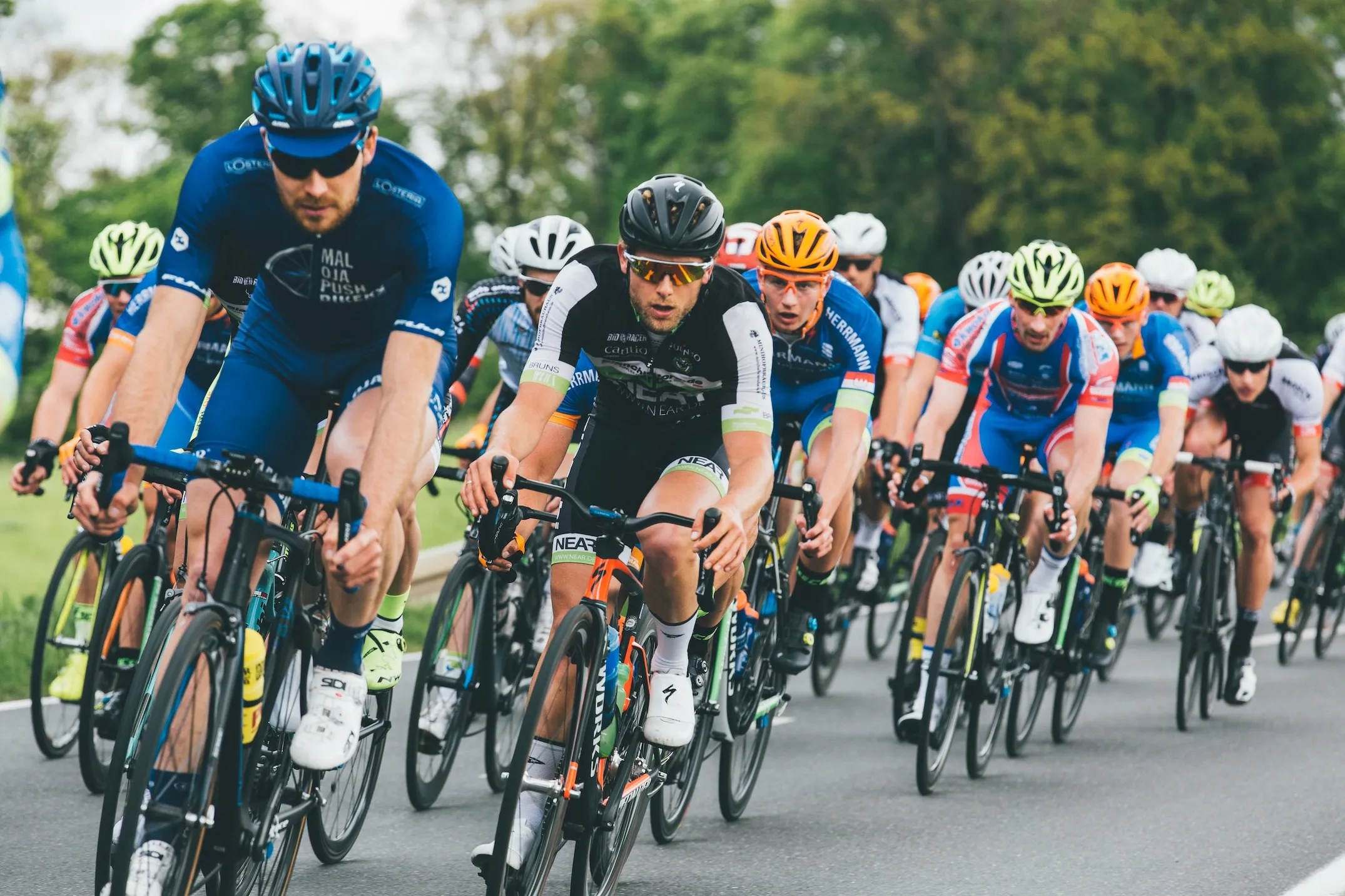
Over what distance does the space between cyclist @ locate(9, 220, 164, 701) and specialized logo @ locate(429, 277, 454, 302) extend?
10.2 ft

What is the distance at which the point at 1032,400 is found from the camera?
8.79m

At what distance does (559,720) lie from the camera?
491 cm

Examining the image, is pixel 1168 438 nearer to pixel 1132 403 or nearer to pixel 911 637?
pixel 1132 403

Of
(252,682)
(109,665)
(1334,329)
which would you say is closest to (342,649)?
(252,682)

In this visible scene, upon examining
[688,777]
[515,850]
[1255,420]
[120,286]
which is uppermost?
[120,286]

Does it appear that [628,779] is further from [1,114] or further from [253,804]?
[1,114]

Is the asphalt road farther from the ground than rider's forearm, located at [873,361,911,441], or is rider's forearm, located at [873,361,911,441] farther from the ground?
rider's forearm, located at [873,361,911,441]

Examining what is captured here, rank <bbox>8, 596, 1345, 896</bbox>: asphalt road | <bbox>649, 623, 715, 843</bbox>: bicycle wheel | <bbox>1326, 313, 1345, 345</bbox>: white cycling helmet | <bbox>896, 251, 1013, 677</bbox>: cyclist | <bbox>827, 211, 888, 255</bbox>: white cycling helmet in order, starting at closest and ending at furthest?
<bbox>8, 596, 1345, 896</bbox>: asphalt road
<bbox>649, 623, 715, 843</bbox>: bicycle wheel
<bbox>827, 211, 888, 255</bbox>: white cycling helmet
<bbox>896, 251, 1013, 677</bbox>: cyclist
<bbox>1326, 313, 1345, 345</bbox>: white cycling helmet

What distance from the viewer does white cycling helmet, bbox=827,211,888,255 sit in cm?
1086

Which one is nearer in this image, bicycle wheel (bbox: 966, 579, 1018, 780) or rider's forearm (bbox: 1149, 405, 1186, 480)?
bicycle wheel (bbox: 966, 579, 1018, 780)

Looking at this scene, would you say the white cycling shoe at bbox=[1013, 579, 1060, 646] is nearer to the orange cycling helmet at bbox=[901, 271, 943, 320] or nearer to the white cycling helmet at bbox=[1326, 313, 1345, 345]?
the orange cycling helmet at bbox=[901, 271, 943, 320]

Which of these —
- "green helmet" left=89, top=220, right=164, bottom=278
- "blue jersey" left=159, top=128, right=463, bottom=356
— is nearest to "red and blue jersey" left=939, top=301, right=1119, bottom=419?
"green helmet" left=89, top=220, right=164, bottom=278

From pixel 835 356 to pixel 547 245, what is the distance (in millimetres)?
1359

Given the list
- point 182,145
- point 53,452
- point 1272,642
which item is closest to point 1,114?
point 53,452
